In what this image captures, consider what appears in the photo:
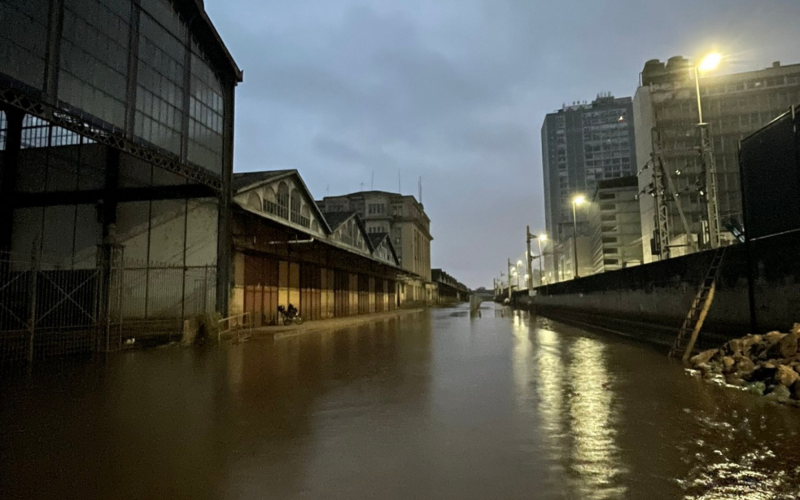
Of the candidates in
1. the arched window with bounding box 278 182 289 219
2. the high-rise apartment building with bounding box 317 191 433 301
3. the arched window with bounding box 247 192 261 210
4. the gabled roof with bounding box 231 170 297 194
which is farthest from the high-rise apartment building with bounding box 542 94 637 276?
the arched window with bounding box 247 192 261 210

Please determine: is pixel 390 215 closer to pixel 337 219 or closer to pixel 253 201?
pixel 337 219

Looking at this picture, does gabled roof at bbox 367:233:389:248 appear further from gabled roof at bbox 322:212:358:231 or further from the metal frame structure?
the metal frame structure

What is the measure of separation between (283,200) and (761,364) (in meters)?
26.6

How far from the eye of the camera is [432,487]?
3.95m

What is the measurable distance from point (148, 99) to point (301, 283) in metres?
14.6

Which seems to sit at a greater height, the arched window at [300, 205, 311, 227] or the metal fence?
the arched window at [300, 205, 311, 227]

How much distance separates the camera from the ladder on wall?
12.4m

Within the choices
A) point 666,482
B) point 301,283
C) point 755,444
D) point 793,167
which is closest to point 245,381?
point 666,482

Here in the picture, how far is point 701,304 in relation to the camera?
13.1 m

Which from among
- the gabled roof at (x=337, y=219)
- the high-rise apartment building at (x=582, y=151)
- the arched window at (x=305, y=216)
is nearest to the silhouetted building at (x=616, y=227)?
the gabled roof at (x=337, y=219)

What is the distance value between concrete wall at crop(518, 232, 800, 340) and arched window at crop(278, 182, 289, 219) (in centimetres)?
2004

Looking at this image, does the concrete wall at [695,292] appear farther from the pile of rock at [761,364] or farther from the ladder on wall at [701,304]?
the pile of rock at [761,364]

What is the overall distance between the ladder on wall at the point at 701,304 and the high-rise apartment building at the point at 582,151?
10656cm

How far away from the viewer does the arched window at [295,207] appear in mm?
31483
